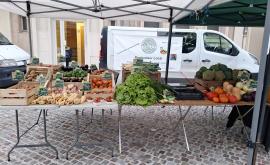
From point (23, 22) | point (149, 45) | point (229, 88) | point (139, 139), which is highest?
point (23, 22)

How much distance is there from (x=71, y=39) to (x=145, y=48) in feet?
12.7

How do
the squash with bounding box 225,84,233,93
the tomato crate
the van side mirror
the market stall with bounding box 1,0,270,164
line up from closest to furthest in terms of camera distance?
the market stall with bounding box 1,0,270,164 → the tomato crate → the squash with bounding box 225,84,233,93 → the van side mirror

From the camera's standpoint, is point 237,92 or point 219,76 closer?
point 237,92

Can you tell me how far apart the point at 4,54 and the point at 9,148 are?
11.9 feet

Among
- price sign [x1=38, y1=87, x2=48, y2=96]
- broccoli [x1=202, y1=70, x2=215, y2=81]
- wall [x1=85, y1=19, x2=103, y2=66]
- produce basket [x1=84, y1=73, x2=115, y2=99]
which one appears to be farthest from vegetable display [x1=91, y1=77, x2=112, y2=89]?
wall [x1=85, y1=19, x2=103, y2=66]

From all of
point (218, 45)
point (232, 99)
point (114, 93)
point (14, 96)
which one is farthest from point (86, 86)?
point (218, 45)

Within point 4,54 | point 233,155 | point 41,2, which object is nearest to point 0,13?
point 4,54

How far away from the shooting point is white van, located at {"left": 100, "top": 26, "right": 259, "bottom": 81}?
7.79 meters

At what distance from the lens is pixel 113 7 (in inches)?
169

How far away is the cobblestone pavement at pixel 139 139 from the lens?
3.56 metres

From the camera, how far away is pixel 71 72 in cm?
427

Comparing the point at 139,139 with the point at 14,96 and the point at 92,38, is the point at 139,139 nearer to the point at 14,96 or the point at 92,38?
the point at 14,96

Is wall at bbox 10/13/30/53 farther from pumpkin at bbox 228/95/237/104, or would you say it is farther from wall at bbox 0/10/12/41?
pumpkin at bbox 228/95/237/104

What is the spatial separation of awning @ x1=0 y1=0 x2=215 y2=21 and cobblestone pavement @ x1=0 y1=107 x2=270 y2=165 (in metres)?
2.16
